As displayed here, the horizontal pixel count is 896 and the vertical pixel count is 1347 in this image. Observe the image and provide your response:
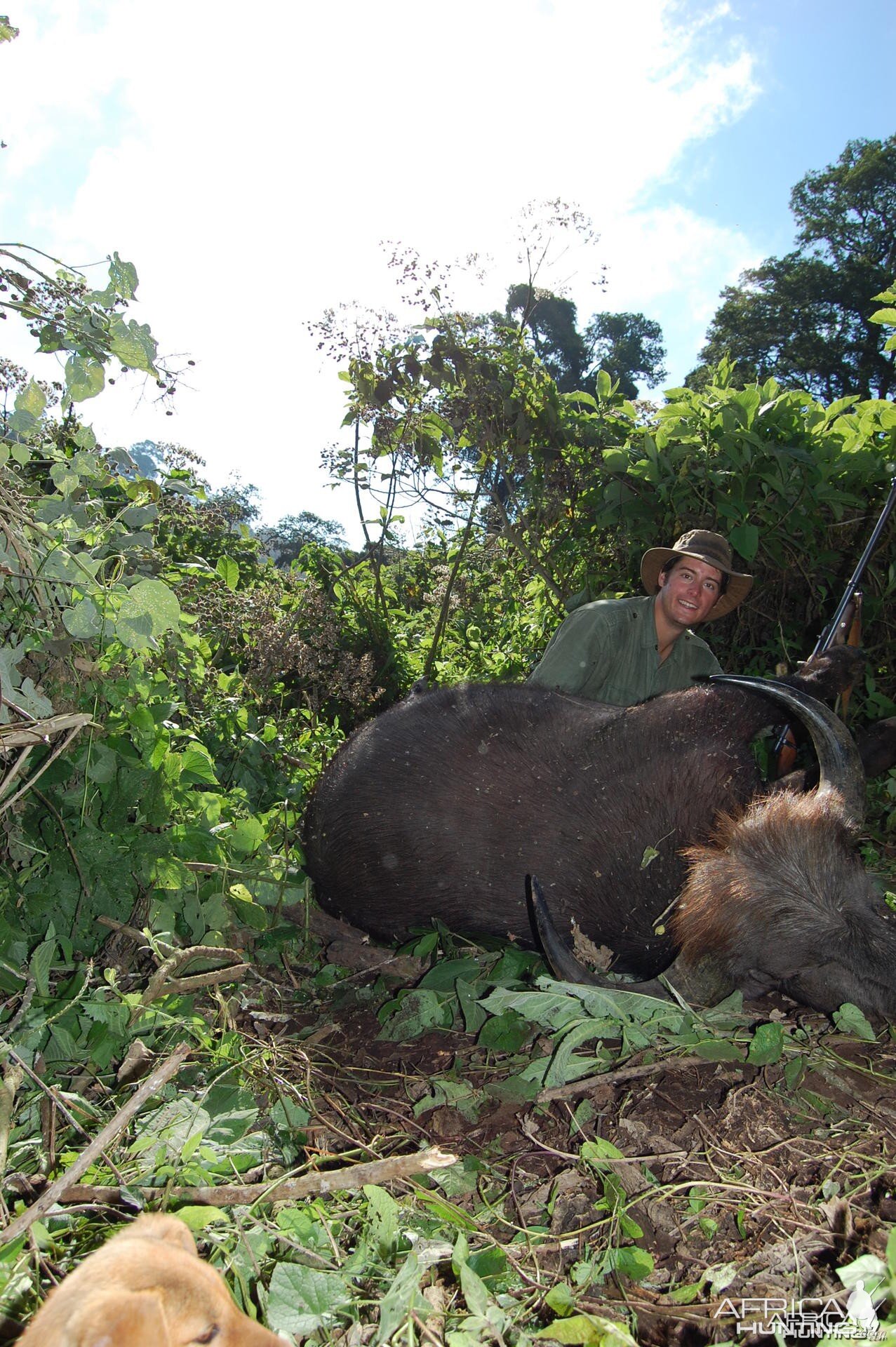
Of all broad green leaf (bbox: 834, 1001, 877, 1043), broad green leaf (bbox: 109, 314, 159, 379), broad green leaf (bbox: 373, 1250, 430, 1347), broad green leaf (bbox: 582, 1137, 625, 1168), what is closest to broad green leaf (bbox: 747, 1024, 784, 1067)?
broad green leaf (bbox: 834, 1001, 877, 1043)

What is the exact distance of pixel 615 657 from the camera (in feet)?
15.1

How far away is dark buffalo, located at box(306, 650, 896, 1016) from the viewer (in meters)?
3.04

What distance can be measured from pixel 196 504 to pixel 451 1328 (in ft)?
20.7

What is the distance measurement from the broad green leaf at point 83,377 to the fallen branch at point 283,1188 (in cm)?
189

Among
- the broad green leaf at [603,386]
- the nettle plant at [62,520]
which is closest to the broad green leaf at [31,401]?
the nettle plant at [62,520]

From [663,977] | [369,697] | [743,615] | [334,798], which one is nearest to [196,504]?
[369,697]

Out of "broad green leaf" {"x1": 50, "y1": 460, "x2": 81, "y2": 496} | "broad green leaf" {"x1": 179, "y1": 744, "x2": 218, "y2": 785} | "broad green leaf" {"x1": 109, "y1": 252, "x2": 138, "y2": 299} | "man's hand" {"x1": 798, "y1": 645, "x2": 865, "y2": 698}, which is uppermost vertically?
"broad green leaf" {"x1": 109, "y1": 252, "x2": 138, "y2": 299}

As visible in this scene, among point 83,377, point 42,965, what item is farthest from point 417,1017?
point 83,377

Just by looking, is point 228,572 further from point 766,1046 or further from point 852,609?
point 766,1046

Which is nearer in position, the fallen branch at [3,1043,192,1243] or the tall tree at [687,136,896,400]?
the fallen branch at [3,1043,192,1243]

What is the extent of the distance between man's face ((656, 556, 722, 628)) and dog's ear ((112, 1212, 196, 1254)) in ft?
12.2

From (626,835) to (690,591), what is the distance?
1.55 m

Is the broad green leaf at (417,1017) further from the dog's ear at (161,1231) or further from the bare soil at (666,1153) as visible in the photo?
the dog's ear at (161,1231)

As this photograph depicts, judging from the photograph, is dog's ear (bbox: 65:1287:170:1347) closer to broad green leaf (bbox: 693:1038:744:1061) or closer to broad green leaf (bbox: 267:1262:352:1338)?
broad green leaf (bbox: 267:1262:352:1338)
